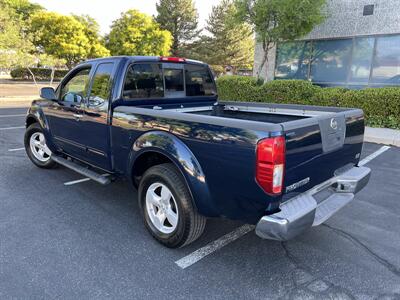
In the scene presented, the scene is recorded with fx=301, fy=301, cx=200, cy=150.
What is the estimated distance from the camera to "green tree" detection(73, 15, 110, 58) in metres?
31.7

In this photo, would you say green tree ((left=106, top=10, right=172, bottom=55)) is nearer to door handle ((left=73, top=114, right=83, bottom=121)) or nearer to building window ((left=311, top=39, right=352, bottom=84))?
building window ((left=311, top=39, right=352, bottom=84))

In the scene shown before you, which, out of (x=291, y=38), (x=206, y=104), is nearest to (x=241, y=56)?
(x=291, y=38)

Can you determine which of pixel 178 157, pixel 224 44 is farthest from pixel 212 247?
pixel 224 44

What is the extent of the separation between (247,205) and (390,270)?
155cm

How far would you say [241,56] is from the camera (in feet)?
130

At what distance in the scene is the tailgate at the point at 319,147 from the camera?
93.9 inches

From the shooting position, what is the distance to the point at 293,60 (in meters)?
13.8

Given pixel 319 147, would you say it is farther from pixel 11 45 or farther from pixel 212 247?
pixel 11 45

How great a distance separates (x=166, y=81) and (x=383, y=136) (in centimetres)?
658

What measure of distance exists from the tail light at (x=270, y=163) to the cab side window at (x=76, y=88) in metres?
2.71

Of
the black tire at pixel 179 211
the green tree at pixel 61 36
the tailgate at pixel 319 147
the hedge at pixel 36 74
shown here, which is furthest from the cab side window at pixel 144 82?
the hedge at pixel 36 74

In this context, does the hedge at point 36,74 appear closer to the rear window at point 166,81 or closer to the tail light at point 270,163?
the rear window at point 166,81

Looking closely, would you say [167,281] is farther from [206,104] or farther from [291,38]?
[291,38]

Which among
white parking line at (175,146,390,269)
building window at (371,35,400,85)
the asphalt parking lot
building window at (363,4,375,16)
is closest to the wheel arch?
white parking line at (175,146,390,269)
